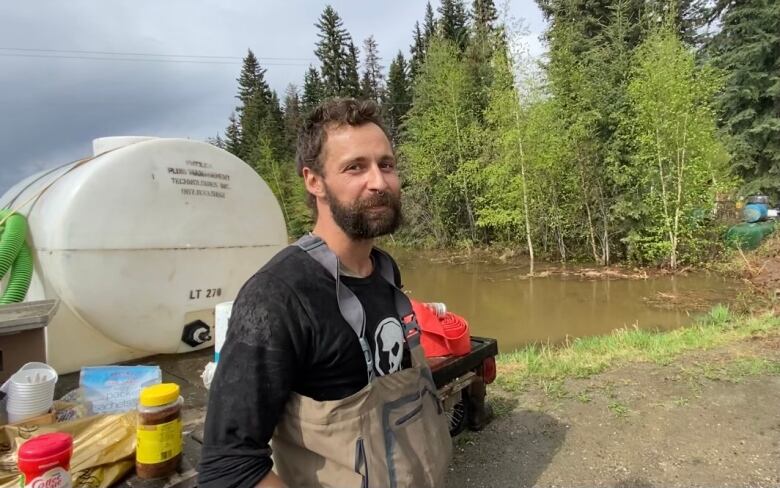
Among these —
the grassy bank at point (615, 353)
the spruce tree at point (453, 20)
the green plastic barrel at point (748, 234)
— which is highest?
the spruce tree at point (453, 20)

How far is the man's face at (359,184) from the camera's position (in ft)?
4.83

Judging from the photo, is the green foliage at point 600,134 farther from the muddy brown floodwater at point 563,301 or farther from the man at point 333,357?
the man at point 333,357

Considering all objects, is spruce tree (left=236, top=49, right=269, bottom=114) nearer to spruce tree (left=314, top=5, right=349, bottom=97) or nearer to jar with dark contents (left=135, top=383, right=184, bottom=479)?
spruce tree (left=314, top=5, right=349, bottom=97)

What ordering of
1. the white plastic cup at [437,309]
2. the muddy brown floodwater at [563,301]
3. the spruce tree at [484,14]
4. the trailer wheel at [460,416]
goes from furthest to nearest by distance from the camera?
the spruce tree at [484,14], the muddy brown floodwater at [563,301], the trailer wheel at [460,416], the white plastic cup at [437,309]

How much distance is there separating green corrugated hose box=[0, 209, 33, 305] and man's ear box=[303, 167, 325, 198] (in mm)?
2903

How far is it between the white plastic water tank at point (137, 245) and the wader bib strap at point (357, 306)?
249cm

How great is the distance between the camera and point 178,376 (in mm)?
3451

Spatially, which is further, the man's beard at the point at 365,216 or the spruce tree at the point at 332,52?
the spruce tree at the point at 332,52

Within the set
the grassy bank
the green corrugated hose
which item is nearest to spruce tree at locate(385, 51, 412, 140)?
the grassy bank

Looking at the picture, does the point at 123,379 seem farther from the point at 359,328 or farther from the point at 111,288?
the point at 359,328

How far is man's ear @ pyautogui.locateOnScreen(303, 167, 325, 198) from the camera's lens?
154 centimetres

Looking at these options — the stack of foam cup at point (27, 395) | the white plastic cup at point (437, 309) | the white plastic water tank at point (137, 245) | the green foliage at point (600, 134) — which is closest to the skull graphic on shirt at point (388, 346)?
the white plastic cup at point (437, 309)

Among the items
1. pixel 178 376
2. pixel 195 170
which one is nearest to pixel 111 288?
pixel 178 376

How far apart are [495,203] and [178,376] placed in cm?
1653
